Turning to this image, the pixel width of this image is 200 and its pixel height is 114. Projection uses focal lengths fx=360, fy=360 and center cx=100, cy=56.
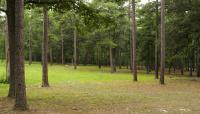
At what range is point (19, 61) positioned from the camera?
1168 cm

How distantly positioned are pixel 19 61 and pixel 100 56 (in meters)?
61.1

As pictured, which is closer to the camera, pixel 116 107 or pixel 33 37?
pixel 116 107

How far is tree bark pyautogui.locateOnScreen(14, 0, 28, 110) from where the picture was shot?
11664 mm

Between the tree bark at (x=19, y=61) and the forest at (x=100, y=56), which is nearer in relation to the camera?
the tree bark at (x=19, y=61)

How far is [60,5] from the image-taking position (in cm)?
1633

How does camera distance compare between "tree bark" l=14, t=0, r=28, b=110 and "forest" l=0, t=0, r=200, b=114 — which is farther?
"forest" l=0, t=0, r=200, b=114

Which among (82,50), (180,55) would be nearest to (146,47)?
(180,55)

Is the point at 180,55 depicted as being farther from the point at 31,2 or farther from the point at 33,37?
the point at 33,37

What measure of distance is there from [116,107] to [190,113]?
2730mm

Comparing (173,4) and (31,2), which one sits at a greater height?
(173,4)

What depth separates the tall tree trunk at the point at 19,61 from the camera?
459 inches

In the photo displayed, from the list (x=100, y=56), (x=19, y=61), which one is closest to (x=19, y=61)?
(x=19, y=61)

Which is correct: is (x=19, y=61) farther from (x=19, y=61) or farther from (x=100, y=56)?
(x=100, y=56)

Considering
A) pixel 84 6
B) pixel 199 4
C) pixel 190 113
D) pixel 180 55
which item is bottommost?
pixel 190 113
